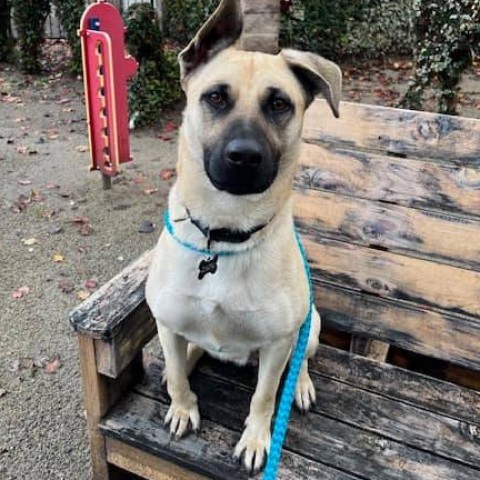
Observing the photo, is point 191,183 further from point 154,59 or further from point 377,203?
point 154,59

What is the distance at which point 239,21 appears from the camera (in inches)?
76.8

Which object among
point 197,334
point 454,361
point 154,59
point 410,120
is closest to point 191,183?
point 197,334

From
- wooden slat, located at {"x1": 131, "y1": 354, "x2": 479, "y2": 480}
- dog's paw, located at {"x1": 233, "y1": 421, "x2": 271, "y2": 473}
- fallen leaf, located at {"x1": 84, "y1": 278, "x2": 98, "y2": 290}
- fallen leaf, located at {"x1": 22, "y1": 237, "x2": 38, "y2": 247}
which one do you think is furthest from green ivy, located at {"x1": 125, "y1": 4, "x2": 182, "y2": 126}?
dog's paw, located at {"x1": 233, "y1": 421, "x2": 271, "y2": 473}

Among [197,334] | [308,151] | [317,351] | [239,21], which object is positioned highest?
[239,21]

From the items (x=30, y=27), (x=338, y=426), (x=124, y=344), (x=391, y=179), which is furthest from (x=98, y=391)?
(x=30, y=27)

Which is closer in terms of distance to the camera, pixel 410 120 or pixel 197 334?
pixel 197 334

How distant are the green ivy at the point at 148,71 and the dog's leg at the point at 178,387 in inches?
195

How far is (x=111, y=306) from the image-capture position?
2154 millimetres

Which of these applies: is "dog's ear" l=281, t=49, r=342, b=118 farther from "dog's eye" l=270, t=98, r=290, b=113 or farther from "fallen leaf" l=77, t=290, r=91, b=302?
"fallen leaf" l=77, t=290, r=91, b=302

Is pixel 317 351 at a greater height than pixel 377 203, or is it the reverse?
pixel 377 203

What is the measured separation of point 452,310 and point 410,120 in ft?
2.98

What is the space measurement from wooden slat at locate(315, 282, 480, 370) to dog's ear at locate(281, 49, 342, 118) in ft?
3.54

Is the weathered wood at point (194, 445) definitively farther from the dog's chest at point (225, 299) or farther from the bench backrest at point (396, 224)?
the bench backrest at point (396, 224)

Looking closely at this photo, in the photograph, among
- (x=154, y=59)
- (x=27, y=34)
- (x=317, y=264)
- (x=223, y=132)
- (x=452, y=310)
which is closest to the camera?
(x=223, y=132)
